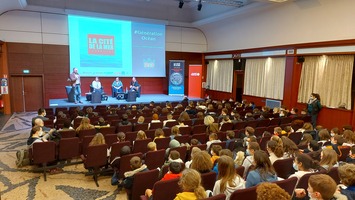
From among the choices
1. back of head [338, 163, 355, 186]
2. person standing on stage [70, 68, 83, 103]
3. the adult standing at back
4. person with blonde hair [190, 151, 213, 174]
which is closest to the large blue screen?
person standing on stage [70, 68, 83, 103]

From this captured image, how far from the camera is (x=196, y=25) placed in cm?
1627

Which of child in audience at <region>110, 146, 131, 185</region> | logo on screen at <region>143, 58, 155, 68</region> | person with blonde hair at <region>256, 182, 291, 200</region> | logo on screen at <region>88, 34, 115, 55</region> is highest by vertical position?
logo on screen at <region>88, 34, 115, 55</region>

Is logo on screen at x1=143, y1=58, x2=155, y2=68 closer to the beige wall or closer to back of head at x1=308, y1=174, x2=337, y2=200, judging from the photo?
the beige wall

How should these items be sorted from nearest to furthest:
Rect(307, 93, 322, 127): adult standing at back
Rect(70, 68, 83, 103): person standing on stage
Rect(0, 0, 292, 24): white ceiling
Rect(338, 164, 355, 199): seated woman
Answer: Rect(338, 164, 355, 199): seated woman
Rect(307, 93, 322, 127): adult standing at back
Rect(0, 0, 292, 24): white ceiling
Rect(70, 68, 83, 103): person standing on stage

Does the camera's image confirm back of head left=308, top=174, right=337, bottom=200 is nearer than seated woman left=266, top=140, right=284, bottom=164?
Yes

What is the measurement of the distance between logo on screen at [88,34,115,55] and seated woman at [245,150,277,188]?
12.5 meters

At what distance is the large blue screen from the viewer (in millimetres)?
13242

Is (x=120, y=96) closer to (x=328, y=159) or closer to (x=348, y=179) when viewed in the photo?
(x=328, y=159)

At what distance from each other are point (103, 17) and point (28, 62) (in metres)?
4.62

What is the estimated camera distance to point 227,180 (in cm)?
265

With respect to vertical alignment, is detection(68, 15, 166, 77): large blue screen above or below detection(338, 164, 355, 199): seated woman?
above

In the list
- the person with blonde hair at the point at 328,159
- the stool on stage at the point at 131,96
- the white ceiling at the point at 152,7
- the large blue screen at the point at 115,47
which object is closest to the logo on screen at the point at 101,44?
the large blue screen at the point at 115,47

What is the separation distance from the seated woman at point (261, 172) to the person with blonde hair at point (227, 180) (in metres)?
0.15

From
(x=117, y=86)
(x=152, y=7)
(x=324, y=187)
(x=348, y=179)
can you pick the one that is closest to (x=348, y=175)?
(x=348, y=179)
